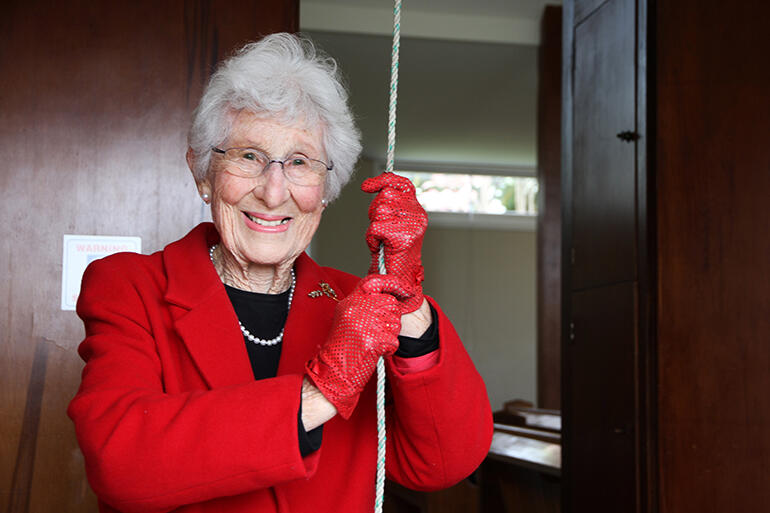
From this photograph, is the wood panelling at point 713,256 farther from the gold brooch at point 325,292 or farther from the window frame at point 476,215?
the window frame at point 476,215

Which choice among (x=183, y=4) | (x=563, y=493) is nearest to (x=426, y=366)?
(x=183, y=4)

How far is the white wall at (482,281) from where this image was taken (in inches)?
397

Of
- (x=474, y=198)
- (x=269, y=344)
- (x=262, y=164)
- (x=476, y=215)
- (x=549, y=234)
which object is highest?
(x=474, y=198)

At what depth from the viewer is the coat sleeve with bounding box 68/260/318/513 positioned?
3.26ft

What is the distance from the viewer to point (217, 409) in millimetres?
1017

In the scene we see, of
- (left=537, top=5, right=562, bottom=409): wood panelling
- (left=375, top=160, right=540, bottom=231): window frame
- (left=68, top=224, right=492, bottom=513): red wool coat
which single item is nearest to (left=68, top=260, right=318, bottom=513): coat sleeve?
(left=68, top=224, right=492, bottom=513): red wool coat

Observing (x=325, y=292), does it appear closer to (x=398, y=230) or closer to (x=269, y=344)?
(x=269, y=344)

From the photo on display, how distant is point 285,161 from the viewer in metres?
1.30

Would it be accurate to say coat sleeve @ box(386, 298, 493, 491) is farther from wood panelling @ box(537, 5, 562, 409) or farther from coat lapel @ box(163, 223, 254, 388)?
wood panelling @ box(537, 5, 562, 409)

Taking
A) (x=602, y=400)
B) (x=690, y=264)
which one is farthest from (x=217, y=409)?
(x=602, y=400)

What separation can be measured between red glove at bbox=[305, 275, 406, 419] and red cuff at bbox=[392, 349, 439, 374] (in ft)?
0.37

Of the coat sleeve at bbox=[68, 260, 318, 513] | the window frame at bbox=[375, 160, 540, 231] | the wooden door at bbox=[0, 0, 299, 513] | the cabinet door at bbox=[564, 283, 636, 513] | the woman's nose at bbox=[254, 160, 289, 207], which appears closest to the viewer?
the coat sleeve at bbox=[68, 260, 318, 513]

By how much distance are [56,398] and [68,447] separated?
15cm

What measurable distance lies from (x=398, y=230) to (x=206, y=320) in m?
0.37
